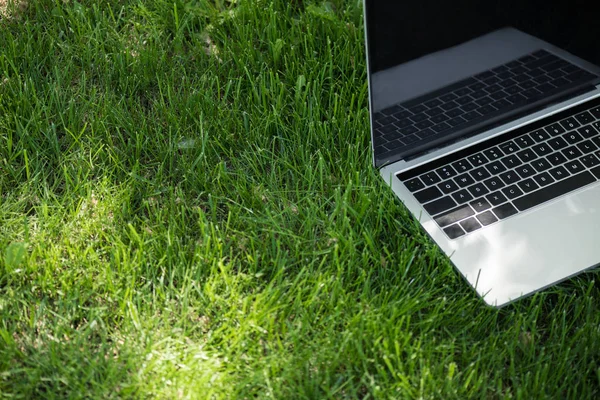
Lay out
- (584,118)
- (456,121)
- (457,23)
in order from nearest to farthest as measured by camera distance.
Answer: (457,23)
(456,121)
(584,118)

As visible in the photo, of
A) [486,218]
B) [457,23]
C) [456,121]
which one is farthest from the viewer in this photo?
[456,121]

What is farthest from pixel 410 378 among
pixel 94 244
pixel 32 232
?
pixel 32 232

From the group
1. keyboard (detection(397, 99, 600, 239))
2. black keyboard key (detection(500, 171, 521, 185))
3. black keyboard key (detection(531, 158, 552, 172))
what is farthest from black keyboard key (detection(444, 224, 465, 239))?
black keyboard key (detection(531, 158, 552, 172))

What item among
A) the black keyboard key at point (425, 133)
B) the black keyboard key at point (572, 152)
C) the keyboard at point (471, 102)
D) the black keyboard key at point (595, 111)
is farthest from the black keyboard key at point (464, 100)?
the black keyboard key at point (595, 111)

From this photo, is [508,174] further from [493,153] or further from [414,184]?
[414,184]

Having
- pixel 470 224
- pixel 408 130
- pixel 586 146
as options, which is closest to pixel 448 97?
pixel 408 130

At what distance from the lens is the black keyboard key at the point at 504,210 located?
1.74 metres

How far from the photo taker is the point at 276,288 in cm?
169

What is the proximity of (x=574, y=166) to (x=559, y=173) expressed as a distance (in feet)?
0.18

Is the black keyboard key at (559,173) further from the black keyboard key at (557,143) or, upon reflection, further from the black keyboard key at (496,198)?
the black keyboard key at (496,198)

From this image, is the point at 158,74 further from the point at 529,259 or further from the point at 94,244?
the point at 529,259

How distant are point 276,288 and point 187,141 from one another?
633 millimetres

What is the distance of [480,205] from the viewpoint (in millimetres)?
1752

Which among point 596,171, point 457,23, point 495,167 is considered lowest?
point 596,171
